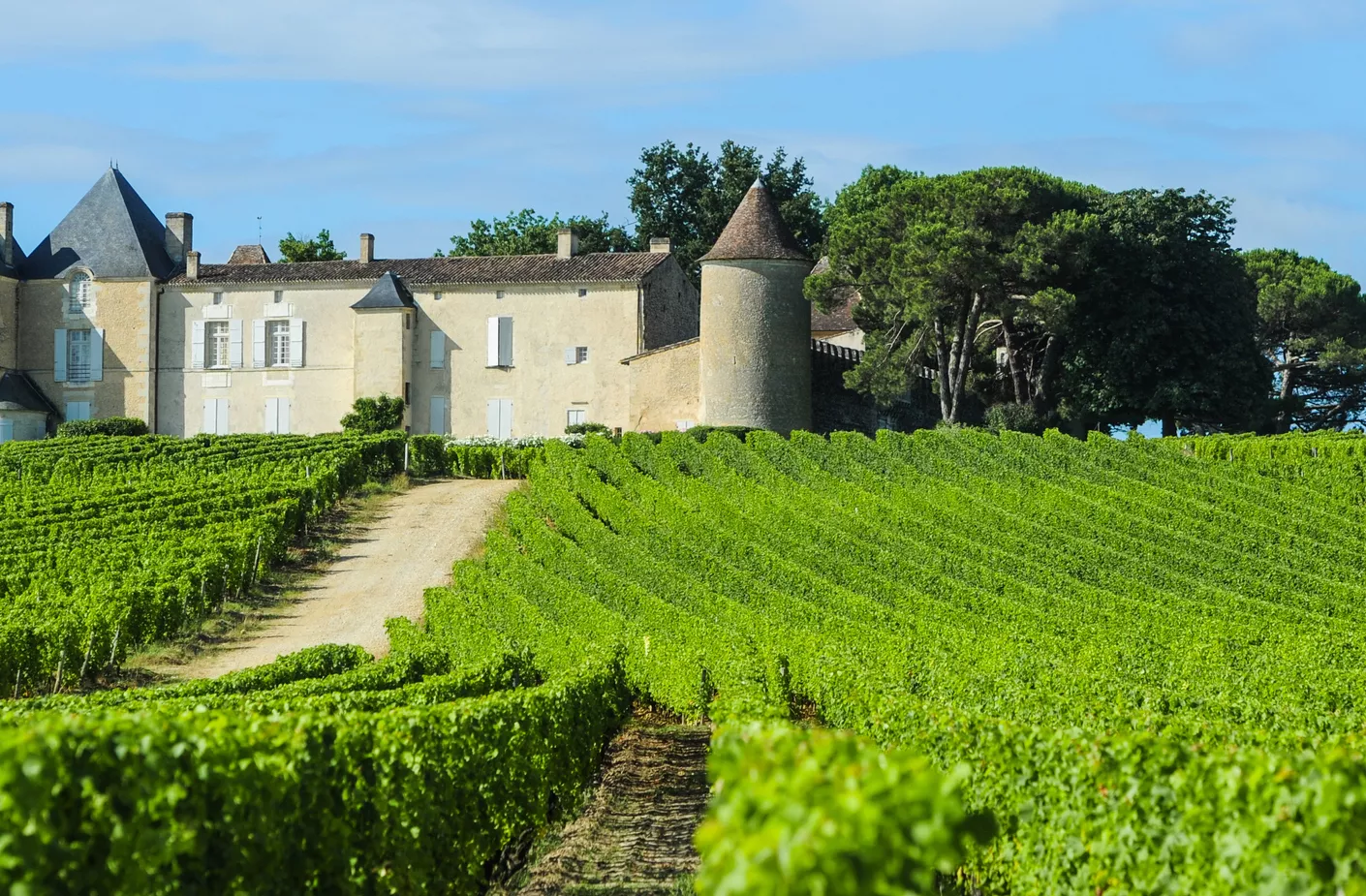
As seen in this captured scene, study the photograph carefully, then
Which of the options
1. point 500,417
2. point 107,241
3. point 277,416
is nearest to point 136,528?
point 500,417

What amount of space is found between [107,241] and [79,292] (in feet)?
6.44

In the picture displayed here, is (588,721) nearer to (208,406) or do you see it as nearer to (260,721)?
(260,721)

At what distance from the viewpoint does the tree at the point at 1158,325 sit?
4131cm

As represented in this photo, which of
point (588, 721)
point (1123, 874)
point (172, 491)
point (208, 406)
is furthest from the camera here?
point (208, 406)

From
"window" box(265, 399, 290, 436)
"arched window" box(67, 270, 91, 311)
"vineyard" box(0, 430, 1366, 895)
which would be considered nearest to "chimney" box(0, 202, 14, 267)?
"arched window" box(67, 270, 91, 311)

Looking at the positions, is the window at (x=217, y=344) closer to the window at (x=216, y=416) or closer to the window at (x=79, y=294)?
the window at (x=216, y=416)

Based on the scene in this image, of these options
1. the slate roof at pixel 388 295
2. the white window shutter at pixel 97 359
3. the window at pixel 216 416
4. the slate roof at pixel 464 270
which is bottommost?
the window at pixel 216 416

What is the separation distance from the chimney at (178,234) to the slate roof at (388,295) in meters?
8.02

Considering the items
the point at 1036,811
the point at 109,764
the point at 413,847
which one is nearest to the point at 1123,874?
the point at 1036,811

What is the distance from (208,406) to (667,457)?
19197 mm

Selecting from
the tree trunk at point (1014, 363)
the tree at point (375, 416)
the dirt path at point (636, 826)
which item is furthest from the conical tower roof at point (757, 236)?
the dirt path at point (636, 826)

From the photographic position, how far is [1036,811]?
8023mm

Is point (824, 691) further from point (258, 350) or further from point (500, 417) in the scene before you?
point (258, 350)

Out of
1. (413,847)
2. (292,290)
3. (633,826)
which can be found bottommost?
(633,826)
